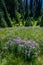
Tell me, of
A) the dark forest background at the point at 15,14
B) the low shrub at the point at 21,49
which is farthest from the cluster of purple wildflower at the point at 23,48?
the dark forest background at the point at 15,14

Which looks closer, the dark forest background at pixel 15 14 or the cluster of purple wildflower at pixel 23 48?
the cluster of purple wildflower at pixel 23 48

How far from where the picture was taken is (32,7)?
55.6m

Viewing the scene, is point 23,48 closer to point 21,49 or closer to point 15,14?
point 21,49

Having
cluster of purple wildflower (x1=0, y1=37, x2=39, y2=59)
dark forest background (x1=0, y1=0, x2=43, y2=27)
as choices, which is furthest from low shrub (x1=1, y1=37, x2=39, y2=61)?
dark forest background (x1=0, y1=0, x2=43, y2=27)

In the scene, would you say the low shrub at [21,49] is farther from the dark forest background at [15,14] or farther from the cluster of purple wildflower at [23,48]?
the dark forest background at [15,14]

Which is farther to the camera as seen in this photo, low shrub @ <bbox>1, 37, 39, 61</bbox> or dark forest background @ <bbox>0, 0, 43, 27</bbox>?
dark forest background @ <bbox>0, 0, 43, 27</bbox>

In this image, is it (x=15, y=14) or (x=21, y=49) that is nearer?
(x=21, y=49)

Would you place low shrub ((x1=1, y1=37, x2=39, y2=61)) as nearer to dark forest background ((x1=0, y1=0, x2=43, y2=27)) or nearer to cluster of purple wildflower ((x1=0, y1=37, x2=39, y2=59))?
cluster of purple wildflower ((x1=0, y1=37, x2=39, y2=59))

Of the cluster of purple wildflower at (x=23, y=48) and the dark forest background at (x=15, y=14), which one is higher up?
the cluster of purple wildflower at (x=23, y=48)

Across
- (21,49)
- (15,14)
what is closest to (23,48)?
(21,49)

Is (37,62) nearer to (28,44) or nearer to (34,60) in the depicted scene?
(34,60)

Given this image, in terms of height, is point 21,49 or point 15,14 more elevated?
point 21,49

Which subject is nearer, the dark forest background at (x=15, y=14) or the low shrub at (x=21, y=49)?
the low shrub at (x=21, y=49)

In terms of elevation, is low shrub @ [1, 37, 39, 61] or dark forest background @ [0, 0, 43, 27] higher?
low shrub @ [1, 37, 39, 61]
